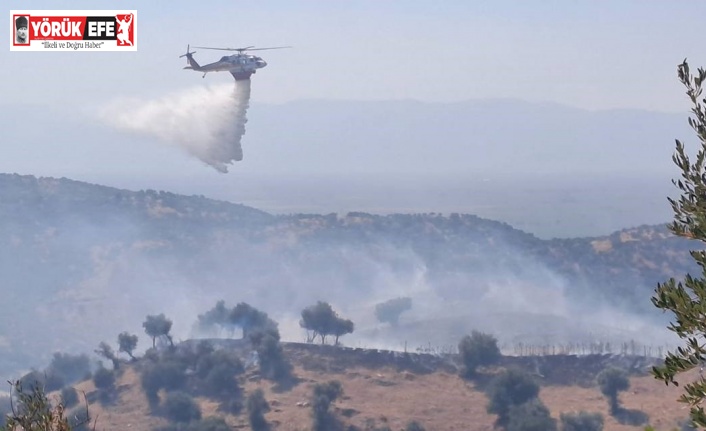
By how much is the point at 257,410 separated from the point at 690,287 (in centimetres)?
7326

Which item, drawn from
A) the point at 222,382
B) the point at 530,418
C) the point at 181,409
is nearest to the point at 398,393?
the point at 530,418

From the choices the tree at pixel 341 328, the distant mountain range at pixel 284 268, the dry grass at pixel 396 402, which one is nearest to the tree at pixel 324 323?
the tree at pixel 341 328

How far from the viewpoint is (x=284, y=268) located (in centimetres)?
17000

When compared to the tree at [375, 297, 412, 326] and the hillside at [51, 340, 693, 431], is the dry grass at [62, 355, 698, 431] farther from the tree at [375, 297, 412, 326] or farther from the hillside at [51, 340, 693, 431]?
the tree at [375, 297, 412, 326]

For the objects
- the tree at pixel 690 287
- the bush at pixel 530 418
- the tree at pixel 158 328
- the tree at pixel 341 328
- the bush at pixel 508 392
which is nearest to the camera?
the tree at pixel 690 287

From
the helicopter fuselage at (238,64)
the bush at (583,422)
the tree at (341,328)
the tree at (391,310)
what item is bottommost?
the bush at (583,422)

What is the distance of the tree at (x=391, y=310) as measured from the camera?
452ft

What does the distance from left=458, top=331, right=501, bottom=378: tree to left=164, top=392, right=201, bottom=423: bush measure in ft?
84.7

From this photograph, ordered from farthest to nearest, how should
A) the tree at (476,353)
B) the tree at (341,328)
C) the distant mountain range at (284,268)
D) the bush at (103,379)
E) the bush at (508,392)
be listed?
the distant mountain range at (284,268)
the tree at (341,328)
the tree at (476,353)
the bush at (103,379)
the bush at (508,392)

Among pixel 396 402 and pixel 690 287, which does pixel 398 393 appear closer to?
pixel 396 402

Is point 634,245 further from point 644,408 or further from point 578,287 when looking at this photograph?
point 644,408

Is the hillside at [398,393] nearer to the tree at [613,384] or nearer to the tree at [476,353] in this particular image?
the tree at [613,384]

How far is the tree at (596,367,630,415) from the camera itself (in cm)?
9000

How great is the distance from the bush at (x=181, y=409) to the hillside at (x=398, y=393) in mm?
1042
